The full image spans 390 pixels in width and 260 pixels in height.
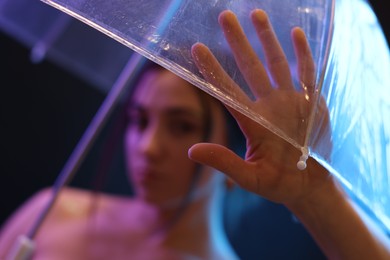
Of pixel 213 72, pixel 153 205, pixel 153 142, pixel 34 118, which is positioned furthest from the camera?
pixel 34 118

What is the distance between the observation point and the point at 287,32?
69 cm

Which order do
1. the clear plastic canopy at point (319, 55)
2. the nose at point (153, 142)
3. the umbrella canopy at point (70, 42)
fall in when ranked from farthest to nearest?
1. the umbrella canopy at point (70, 42)
2. the nose at point (153, 142)
3. the clear plastic canopy at point (319, 55)

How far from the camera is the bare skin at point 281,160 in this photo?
2.09 feet

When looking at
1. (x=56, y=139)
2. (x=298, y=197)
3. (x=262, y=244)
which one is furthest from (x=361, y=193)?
(x=56, y=139)

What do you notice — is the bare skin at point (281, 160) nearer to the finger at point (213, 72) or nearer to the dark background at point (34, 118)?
the finger at point (213, 72)

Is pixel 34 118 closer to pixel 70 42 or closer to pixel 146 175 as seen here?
A: pixel 70 42

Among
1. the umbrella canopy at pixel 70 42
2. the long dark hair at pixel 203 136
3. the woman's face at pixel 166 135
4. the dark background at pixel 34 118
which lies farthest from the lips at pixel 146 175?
the dark background at pixel 34 118

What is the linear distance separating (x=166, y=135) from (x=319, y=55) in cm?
53

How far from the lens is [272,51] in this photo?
0.66m

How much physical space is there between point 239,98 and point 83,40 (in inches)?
32.4

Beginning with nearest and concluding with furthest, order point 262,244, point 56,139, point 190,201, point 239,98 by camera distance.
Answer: point 239,98 → point 190,201 → point 262,244 → point 56,139

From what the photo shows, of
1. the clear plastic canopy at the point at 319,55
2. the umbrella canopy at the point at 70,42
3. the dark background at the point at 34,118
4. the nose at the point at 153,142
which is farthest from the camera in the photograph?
the dark background at the point at 34,118

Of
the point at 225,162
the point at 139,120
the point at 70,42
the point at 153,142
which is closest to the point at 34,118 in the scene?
the point at 70,42

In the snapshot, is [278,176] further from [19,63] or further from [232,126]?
[19,63]
